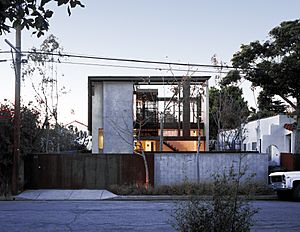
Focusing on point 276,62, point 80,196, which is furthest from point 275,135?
point 80,196

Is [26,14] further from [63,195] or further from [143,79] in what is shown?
[143,79]

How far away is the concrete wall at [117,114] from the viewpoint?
33938 millimetres

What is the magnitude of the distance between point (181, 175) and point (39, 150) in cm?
692

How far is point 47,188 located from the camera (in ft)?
80.2

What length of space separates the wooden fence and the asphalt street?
24.9 ft

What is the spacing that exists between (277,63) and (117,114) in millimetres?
11133

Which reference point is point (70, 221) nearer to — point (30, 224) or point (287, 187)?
point (30, 224)

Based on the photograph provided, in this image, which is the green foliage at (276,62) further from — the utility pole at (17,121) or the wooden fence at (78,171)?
the utility pole at (17,121)

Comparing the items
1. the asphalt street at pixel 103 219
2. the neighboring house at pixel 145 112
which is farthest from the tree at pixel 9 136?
the neighboring house at pixel 145 112

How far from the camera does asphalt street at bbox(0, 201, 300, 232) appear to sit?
12094 millimetres

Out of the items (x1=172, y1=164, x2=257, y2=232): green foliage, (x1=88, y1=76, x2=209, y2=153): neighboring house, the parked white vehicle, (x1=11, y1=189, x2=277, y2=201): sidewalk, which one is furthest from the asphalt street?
(x1=88, y1=76, x2=209, y2=153): neighboring house

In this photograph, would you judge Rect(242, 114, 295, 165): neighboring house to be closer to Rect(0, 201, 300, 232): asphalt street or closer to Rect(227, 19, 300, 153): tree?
Rect(227, 19, 300, 153): tree

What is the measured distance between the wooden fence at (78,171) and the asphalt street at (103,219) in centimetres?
758

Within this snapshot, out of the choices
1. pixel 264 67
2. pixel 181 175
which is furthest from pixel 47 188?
pixel 264 67
